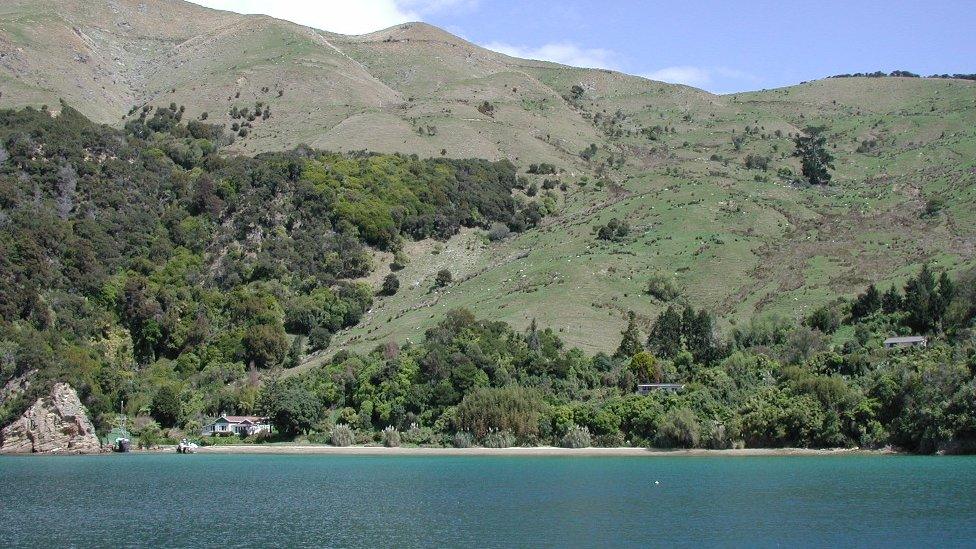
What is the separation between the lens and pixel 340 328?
10812 cm

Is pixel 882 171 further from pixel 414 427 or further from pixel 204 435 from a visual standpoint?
pixel 204 435

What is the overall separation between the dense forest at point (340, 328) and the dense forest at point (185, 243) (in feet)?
0.82

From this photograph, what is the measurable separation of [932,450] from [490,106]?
112 metres

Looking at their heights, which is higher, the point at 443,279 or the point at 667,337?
the point at 443,279

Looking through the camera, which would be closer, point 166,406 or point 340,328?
point 166,406

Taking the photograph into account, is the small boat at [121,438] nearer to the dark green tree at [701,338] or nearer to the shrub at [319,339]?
the shrub at [319,339]

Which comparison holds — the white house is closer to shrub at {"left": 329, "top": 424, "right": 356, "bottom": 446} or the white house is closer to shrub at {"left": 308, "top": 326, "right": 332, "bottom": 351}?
shrub at {"left": 329, "top": 424, "right": 356, "bottom": 446}

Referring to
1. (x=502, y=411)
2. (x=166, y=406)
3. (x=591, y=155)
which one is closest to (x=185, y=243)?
(x=166, y=406)

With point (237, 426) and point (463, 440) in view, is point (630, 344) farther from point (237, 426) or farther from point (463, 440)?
point (237, 426)

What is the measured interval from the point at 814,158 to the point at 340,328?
78.1 metres

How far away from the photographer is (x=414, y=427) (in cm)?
8500

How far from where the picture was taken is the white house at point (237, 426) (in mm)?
92625

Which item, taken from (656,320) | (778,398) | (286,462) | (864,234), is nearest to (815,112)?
(864,234)

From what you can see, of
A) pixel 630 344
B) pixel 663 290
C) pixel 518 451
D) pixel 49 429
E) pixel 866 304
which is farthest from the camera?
pixel 663 290
